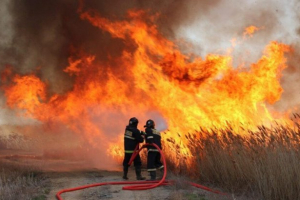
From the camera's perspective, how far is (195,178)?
9945 mm

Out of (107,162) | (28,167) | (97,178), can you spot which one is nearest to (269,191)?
(97,178)

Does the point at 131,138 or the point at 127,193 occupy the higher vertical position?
the point at 131,138

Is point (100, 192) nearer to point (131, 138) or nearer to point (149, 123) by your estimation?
point (131, 138)

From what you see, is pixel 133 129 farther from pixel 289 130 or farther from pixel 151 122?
pixel 289 130

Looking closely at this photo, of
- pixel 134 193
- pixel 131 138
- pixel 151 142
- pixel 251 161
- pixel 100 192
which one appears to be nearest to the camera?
pixel 251 161

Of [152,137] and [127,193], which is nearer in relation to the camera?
[127,193]

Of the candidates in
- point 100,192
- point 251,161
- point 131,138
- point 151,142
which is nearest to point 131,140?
point 131,138

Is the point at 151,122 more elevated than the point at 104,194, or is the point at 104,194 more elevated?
the point at 151,122

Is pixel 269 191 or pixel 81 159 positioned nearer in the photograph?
pixel 269 191

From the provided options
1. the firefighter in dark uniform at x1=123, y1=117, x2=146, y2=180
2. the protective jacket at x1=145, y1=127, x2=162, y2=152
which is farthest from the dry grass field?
the firefighter in dark uniform at x1=123, y1=117, x2=146, y2=180

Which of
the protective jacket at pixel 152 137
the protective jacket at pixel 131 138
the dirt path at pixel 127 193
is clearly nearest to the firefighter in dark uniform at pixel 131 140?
the protective jacket at pixel 131 138

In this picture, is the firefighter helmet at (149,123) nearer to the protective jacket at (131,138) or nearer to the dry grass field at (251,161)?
the protective jacket at (131,138)

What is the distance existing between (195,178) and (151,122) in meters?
2.09

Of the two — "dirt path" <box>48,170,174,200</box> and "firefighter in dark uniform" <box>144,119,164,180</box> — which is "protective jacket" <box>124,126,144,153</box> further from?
"dirt path" <box>48,170,174,200</box>
